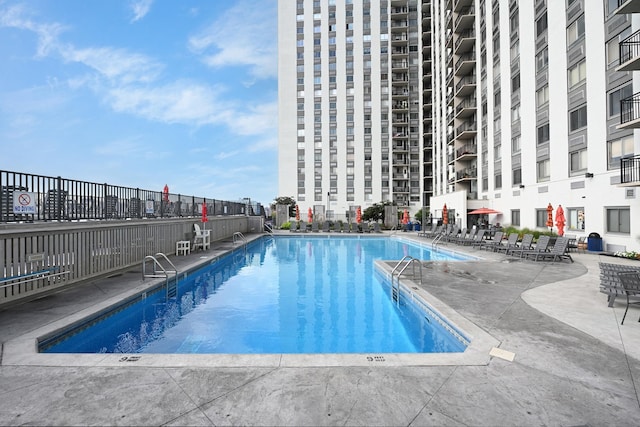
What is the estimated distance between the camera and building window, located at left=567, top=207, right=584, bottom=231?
57.7 feet

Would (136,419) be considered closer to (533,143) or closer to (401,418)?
(401,418)

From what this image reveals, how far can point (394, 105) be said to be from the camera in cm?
5381

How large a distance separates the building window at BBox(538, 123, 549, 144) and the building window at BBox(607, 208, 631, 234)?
691 centimetres

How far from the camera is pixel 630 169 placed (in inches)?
556

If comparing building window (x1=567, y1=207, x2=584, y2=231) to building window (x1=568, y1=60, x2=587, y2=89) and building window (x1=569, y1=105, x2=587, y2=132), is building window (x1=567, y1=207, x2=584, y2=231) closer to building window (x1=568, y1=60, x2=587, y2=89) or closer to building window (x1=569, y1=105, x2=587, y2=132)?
building window (x1=569, y1=105, x2=587, y2=132)

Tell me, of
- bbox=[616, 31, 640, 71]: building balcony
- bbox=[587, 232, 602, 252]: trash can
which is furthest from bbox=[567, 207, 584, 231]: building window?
bbox=[616, 31, 640, 71]: building balcony

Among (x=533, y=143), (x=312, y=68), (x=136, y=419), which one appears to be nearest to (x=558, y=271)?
(x=136, y=419)

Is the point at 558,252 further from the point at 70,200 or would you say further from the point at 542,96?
the point at 70,200

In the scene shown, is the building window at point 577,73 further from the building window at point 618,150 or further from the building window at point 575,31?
the building window at point 618,150

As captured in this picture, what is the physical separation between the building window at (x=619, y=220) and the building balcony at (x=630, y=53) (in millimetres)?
6334

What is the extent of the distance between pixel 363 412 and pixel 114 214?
439 inches

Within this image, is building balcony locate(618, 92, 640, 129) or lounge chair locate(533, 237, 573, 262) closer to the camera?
lounge chair locate(533, 237, 573, 262)

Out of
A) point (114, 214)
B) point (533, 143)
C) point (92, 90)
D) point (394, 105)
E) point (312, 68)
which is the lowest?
point (114, 214)

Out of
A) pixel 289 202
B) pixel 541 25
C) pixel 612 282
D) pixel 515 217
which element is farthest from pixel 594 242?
pixel 289 202
